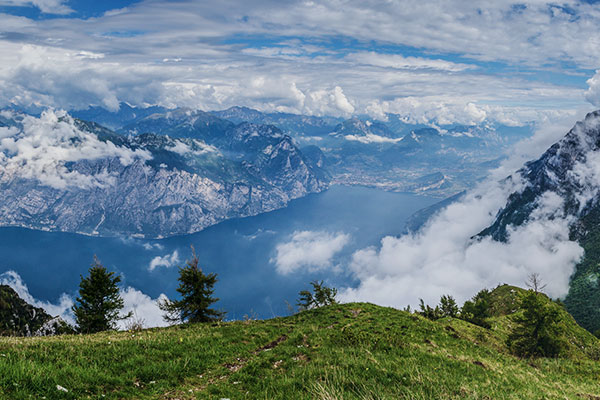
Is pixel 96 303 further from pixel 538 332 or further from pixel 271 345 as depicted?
pixel 538 332

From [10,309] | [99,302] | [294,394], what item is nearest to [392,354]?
[294,394]

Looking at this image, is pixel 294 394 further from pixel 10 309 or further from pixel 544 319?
pixel 10 309

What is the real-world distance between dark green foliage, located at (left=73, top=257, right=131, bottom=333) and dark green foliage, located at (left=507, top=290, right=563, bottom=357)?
186ft

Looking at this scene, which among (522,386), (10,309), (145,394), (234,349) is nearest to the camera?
(145,394)

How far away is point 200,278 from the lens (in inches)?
1580

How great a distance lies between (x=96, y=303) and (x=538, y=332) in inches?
2502

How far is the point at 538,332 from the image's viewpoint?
42625mm

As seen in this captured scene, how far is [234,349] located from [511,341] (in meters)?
42.7

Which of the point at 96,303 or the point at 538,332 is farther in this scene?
the point at 96,303

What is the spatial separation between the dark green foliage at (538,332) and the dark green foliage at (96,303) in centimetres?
5681

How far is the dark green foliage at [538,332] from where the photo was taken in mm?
41656

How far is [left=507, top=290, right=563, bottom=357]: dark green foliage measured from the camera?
41.7 metres

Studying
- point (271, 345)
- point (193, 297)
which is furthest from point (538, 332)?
point (193, 297)

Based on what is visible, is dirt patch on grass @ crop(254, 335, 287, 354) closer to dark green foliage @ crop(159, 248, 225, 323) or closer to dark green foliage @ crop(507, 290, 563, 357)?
dark green foliage @ crop(159, 248, 225, 323)
